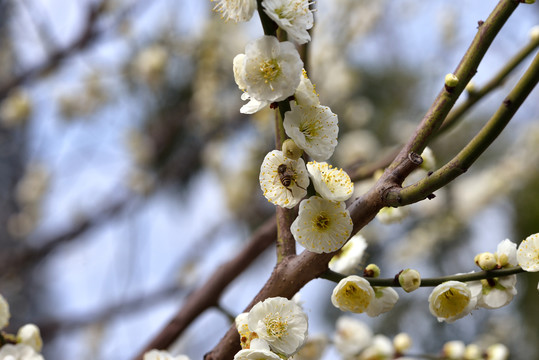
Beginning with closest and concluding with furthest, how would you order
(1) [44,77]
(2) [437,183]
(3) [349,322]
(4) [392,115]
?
1. (2) [437,183]
2. (3) [349,322]
3. (1) [44,77]
4. (4) [392,115]

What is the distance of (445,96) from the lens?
1.41 ft

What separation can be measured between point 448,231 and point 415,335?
47cm

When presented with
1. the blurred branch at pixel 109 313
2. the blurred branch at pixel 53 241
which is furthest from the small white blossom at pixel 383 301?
the blurred branch at pixel 53 241

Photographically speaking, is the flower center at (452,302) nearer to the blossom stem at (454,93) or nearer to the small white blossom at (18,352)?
the blossom stem at (454,93)

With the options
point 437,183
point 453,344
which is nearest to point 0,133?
point 453,344

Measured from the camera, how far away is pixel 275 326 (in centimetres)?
42

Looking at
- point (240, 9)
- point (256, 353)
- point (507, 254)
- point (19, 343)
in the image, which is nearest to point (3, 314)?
Answer: point (19, 343)

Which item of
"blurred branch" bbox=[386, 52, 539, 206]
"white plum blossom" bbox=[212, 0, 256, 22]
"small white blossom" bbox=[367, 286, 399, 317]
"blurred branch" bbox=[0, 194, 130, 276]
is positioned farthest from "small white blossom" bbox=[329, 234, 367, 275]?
"blurred branch" bbox=[0, 194, 130, 276]

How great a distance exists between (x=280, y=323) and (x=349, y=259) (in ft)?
0.53

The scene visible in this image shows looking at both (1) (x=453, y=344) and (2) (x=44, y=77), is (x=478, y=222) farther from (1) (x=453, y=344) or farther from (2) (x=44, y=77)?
(2) (x=44, y=77)

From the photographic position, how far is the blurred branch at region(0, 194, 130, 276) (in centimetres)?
182

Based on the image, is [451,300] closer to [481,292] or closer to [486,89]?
[481,292]

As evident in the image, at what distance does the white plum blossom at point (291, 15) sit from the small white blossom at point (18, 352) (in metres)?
0.42

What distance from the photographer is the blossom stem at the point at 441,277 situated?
45 cm
